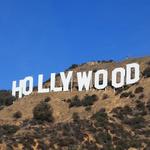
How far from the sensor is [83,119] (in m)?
94.5

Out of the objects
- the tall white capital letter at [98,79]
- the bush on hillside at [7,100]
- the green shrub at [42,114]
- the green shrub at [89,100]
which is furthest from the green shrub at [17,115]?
the tall white capital letter at [98,79]

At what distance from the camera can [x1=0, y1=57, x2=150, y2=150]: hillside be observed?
80500 mm

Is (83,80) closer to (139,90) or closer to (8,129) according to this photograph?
(139,90)

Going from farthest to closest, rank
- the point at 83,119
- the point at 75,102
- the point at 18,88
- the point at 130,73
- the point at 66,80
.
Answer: the point at 18,88 < the point at 66,80 < the point at 75,102 < the point at 130,73 < the point at 83,119

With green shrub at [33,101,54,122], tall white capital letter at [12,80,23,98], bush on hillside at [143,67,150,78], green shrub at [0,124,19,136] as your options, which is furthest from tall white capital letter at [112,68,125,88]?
green shrub at [0,124,19,136]

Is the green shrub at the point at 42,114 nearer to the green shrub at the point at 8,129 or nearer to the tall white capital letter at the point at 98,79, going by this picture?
the tall white capital letter at the point at 98,79

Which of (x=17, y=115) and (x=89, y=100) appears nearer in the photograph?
(x=89, y=100)

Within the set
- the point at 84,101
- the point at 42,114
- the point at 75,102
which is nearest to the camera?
the point at 42,114

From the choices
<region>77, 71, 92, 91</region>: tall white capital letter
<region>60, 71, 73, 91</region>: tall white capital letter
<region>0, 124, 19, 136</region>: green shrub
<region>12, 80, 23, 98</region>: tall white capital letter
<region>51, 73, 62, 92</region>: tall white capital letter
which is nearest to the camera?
<region>0, 124, 19, 136</region>: green shrub

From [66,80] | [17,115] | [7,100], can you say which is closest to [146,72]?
[66,80]

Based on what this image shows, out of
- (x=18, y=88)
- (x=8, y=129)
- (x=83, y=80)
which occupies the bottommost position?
(x=8, y=129)

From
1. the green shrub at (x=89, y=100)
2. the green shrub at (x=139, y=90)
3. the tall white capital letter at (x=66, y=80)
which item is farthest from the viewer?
the tall white capital letter at (x=66, y=80)

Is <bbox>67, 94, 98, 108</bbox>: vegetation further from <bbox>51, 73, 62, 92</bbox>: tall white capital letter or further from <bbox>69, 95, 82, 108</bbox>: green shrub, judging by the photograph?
<bbox>51, 73, 62, 92</bbox>: tall white capital letter

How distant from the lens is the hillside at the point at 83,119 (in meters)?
80.5
